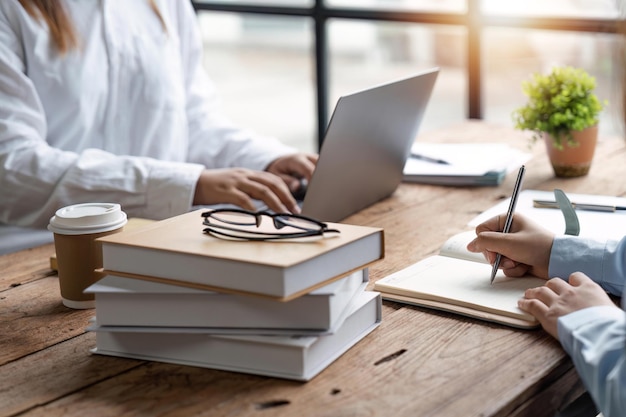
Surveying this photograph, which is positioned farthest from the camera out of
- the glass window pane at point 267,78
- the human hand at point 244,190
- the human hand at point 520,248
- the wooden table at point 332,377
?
the glass window pane at point 267,78

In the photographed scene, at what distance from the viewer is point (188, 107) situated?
2.17 m

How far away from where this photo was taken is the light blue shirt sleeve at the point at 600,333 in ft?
3.08

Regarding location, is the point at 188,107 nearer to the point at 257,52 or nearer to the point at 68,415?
the point at 68,415

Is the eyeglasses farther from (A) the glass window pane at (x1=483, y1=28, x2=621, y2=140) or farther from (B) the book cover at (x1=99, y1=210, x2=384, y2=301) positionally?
(A) the glass window pane at (x1=483, y1=28, x2=621, y2=140)

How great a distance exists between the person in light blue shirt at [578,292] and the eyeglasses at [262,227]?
30cm

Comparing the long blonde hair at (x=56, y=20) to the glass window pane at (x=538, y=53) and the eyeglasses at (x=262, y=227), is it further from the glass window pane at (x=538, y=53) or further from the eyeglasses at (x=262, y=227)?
the glass window pane at (x=538, y=53)

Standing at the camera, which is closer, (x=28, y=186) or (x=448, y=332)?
(x=448, y=332)

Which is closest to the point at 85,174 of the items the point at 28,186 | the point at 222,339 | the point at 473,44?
the point at 28,186

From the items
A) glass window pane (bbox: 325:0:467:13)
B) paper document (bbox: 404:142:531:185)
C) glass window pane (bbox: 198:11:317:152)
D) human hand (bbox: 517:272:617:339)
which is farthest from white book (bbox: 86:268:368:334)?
glass window pane (bbox: 198:11:317:152)

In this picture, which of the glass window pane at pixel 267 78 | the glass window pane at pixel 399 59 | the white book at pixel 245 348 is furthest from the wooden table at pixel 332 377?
the glass window pane at pixel 267 78

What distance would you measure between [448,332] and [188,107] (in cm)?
123

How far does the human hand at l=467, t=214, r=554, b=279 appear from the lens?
1254mm

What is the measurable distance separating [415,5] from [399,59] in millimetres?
1779

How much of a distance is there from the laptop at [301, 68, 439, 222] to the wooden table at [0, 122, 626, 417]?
0.37 metres
